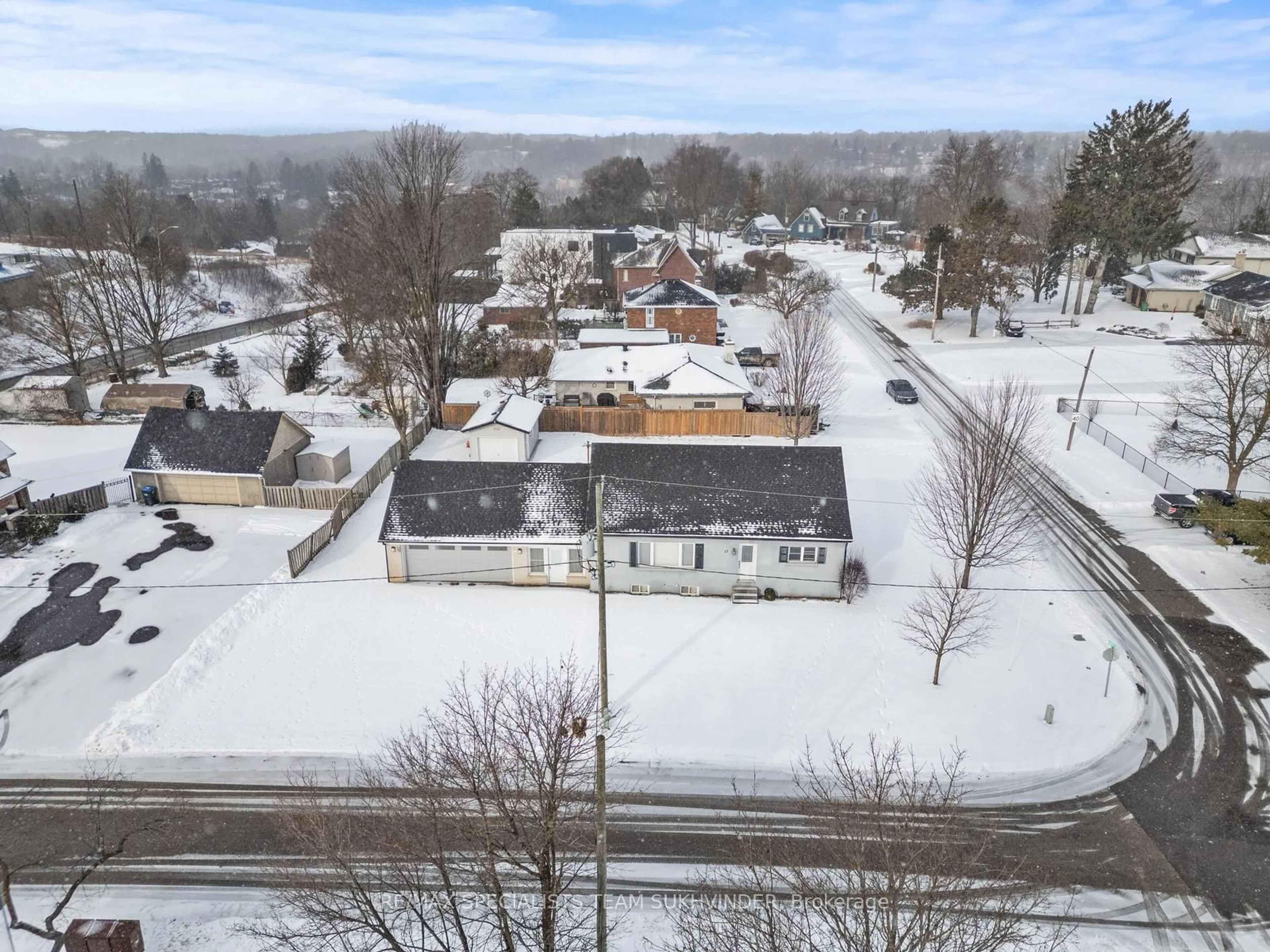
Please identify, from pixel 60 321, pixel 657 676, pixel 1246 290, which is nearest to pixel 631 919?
pixel 657 676

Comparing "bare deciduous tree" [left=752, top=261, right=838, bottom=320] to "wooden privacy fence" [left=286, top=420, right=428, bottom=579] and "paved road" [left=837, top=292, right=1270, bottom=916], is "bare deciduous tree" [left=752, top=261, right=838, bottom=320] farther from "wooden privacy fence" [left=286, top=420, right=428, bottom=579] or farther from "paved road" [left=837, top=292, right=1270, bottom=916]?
"paved road" [left=837, top=292, right=1270, bottom=916]

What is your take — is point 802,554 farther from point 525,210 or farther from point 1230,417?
point 525,210

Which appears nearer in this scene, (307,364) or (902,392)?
(902,392)

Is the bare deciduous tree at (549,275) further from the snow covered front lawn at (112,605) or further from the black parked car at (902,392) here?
the snow covered front lawn at (112,605)

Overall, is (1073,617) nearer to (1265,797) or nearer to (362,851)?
(1265,797)

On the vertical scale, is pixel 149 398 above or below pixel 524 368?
below

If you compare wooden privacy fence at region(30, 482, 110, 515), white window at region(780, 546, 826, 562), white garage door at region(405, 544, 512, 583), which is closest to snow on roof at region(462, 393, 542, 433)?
white garage door at region(405, 544, 512, 583)

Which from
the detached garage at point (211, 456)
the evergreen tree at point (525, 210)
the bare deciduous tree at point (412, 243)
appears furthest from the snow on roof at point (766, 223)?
the detached garage at point (211, 456)
